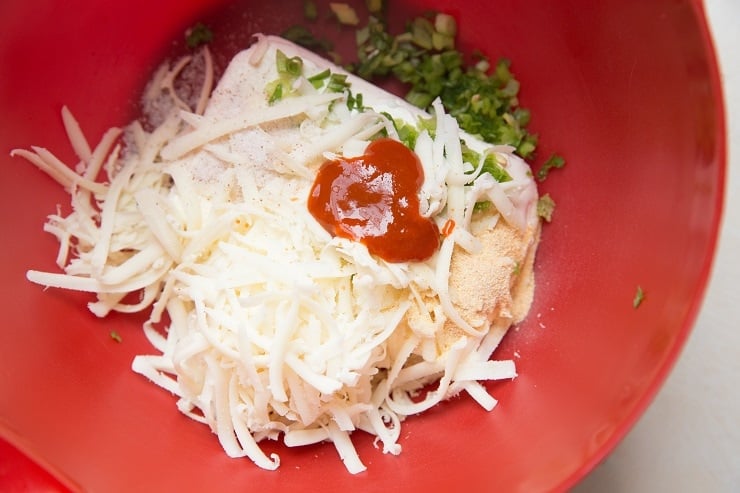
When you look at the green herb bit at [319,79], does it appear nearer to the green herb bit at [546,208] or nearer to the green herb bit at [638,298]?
the green herb bit at [546,208]

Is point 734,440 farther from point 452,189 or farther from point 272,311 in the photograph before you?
point 272,311

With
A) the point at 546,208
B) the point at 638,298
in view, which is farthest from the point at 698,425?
the point at 546,208

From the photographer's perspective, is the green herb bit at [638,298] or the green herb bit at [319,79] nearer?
the green herb bit at [638,298]

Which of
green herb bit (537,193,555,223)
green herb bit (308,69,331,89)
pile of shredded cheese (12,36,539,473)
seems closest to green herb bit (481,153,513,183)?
pile of shredded cheese (12,36,539,473)

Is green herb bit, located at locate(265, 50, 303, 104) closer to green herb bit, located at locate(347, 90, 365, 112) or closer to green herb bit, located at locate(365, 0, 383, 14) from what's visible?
green herb bit, located at locate(347, 90, 365, 112)

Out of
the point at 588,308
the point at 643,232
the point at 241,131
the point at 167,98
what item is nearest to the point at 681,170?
the point at 643,232

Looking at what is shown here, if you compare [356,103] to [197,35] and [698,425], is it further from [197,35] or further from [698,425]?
[698,425]

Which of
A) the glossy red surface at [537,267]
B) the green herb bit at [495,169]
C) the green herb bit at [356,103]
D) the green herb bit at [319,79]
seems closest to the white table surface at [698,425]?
the glossy red surface at [537,267]
